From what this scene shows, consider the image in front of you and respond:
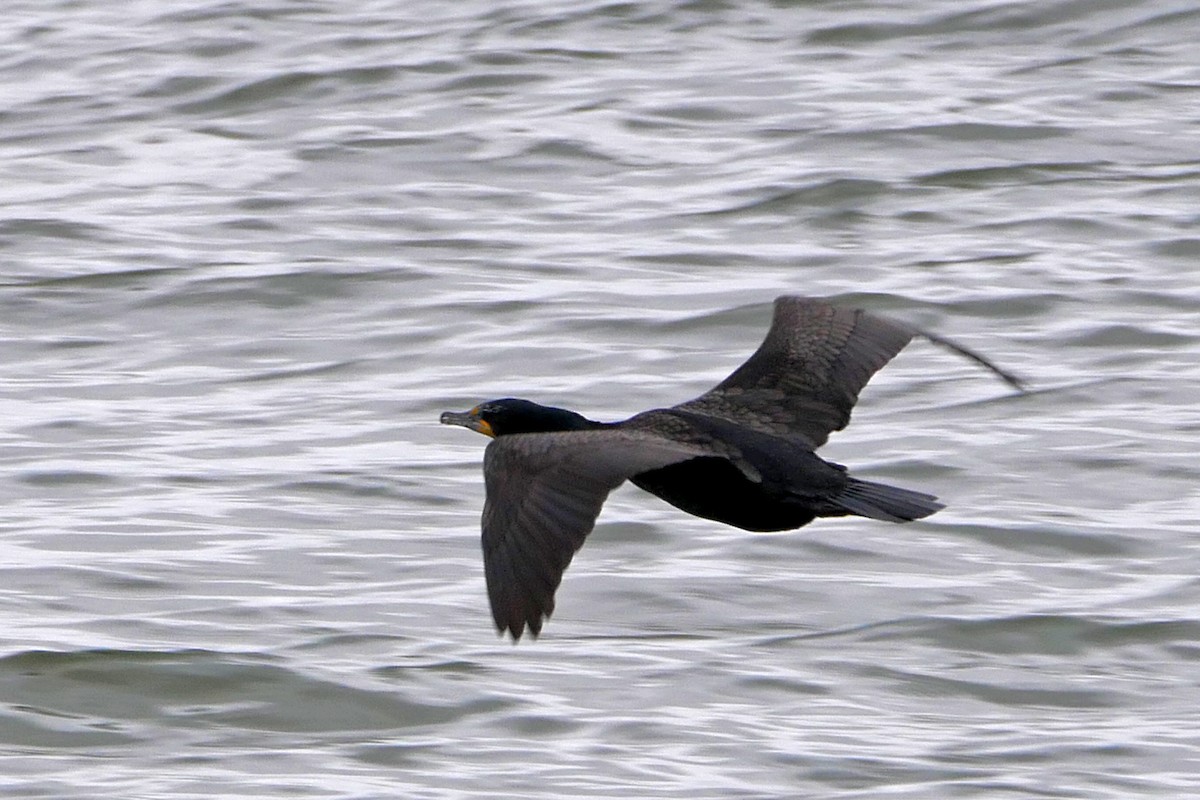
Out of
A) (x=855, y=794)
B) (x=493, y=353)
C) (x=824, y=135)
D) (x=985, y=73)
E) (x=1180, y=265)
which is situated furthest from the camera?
(x=985, y=73)

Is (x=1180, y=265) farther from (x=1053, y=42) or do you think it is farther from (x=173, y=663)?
(x=173, y=663)

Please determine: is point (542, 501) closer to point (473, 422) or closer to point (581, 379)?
point (473, 422)

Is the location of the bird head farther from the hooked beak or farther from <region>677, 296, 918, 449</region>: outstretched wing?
<region>677, 296, 918, 449</region>: outstretched wing

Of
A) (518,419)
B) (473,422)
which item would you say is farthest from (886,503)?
(473,422)

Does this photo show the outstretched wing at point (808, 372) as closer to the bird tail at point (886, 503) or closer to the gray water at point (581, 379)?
the bird tail at point (886, 503)

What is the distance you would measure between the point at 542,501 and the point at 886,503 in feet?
3.41

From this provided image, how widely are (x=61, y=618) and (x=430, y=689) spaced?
1364 mm

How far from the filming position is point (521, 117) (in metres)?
14.0

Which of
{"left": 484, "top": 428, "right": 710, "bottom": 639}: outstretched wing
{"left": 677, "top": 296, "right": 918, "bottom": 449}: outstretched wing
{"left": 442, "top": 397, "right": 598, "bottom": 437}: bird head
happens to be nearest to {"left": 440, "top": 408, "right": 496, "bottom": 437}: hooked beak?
{"left": 442, "top": 397, "right": 598, "bottom": 437}: bird head

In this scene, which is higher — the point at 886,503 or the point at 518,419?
the point at 518,419

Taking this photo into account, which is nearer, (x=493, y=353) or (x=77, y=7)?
(x=493, y=353)

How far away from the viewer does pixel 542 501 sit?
5.57 meters

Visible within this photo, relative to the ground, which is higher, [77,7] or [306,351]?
[77,7]

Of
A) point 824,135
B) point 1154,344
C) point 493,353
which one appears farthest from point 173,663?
point 824,135
